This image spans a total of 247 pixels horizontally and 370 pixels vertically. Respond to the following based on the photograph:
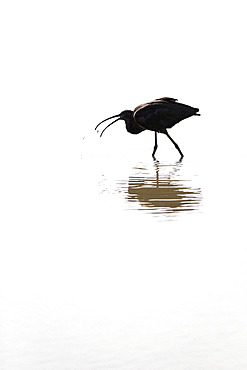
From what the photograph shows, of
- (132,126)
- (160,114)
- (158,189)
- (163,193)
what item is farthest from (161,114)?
(163,193)

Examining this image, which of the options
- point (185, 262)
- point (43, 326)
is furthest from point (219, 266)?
point (43, 326)

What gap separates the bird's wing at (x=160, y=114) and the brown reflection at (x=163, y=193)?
11.4ft

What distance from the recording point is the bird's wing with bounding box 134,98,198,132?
17.4 metres

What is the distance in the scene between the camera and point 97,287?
5.66 m

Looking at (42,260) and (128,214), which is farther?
(128,214)

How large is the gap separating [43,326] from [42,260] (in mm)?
1631

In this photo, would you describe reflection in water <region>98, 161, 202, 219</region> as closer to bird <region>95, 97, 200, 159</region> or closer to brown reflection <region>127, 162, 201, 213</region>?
brown reflection <region>127, 162, 201, 213</region>

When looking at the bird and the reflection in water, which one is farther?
the bird

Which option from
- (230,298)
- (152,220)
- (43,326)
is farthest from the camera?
(152,220)

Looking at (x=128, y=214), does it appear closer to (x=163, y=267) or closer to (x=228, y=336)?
(x=163, y=267)

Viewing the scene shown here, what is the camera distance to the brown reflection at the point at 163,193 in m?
9.53

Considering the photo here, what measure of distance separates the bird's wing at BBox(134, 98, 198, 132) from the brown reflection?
3473 mm

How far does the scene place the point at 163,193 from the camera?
1091cm

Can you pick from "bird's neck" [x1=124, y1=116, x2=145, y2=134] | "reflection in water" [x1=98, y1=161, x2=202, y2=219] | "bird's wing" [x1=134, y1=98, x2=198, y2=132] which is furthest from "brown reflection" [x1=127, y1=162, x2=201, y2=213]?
"bird's neck" [x1=124, y1=116, x2=145, y2=134]
